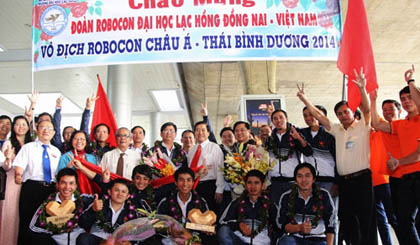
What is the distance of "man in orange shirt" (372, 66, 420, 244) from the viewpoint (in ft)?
10.8

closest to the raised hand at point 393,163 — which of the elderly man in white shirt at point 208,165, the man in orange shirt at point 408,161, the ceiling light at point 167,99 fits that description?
the man in orange shirt at point 408,161

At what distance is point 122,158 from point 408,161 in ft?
9.43

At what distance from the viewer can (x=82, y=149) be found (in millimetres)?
4258

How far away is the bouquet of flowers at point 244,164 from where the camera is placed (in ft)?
12.7

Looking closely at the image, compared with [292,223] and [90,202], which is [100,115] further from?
[292,223]

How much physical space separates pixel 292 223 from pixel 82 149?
2371mm

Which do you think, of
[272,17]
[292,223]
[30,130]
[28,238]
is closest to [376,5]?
[272,17]

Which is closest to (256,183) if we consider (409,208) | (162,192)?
(162,192)

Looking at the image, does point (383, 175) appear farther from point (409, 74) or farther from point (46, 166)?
point (46, 166)

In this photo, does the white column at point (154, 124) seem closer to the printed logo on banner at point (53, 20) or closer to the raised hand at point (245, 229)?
the printed logo on banner at point (53, 20)

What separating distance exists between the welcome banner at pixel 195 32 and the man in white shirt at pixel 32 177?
3.23 ft

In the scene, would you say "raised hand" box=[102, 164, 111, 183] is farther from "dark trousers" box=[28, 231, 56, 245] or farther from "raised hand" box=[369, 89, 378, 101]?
"raised hand" box=[369, 89, 378, 101]

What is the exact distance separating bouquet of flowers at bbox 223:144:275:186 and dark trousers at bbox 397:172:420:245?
1210mm

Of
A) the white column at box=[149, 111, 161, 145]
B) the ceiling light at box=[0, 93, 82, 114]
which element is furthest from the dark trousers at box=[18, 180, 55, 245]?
the white column at box=[149, 111, 161, 145]
